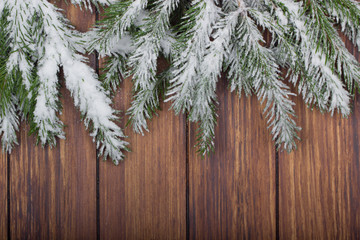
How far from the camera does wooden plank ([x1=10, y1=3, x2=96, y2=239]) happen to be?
0.74 metres

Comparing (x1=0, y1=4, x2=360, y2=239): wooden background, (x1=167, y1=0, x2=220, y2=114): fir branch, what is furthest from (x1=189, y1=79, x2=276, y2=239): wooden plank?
(x1=167, y1=0, x2=220, y2=114): fir branch

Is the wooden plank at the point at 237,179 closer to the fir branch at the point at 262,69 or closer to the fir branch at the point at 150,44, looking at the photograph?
the fir branch at the point at 262,69

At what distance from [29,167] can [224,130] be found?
1.58 ft

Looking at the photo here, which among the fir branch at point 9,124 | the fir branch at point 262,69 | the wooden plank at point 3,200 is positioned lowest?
the wooden plank at point 3,200

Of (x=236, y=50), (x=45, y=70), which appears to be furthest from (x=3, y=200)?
(x=236, y=50)

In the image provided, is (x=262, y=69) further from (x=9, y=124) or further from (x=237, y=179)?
(x=9, y=124)

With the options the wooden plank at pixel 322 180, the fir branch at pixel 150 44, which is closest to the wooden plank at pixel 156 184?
the fir branch at pixel 150 44

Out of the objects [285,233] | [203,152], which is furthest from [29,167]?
[285,233]

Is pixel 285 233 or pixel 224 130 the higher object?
pixel 224 130

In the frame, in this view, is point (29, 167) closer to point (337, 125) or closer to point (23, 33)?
point (23, 33)

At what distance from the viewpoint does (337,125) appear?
0.73 m

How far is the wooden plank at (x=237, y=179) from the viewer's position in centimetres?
74

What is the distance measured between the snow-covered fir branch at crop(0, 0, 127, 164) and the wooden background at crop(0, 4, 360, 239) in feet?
0.20

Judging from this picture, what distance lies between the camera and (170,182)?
2.44 feet
